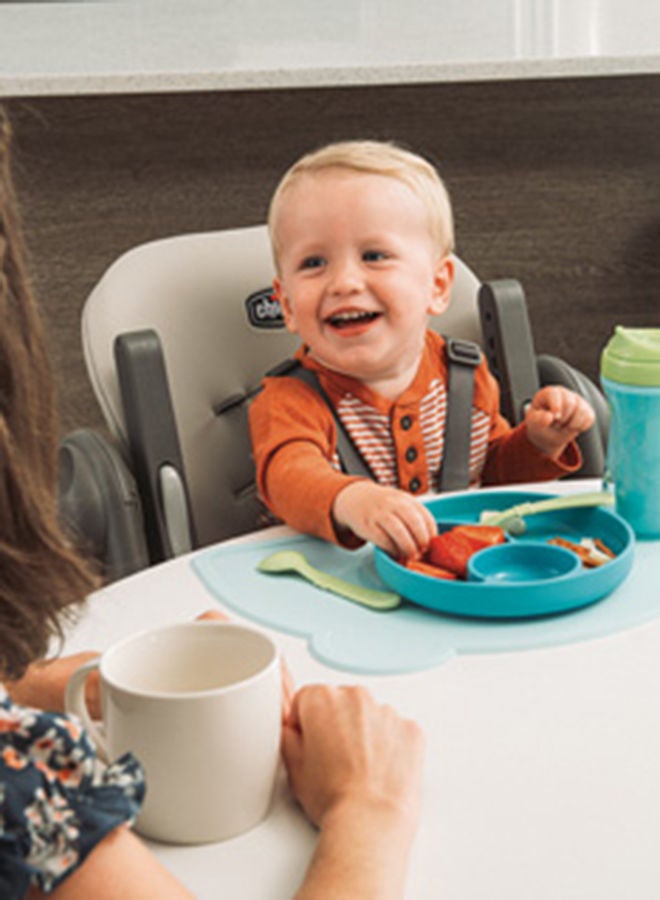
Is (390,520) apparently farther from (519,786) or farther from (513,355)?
(513,355)

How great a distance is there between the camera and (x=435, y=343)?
4.98ft

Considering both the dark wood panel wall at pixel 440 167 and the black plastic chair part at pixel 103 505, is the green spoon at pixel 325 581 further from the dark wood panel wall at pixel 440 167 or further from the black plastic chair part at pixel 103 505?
the dark wood panel wall at pixel 440 167

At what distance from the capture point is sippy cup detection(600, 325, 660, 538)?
1.01 metres

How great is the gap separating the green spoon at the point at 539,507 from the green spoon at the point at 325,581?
0.16 meters

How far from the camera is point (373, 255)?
1373mm

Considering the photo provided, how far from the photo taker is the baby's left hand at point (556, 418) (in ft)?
4.35

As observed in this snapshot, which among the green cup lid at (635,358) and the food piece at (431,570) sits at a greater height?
the green cup lid at (635,358)

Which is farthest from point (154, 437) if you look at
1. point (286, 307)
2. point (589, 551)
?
point (589, 551)

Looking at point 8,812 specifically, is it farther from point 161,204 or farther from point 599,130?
point 599,130

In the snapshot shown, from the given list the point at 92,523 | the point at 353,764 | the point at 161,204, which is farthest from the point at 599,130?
the point at 353,764

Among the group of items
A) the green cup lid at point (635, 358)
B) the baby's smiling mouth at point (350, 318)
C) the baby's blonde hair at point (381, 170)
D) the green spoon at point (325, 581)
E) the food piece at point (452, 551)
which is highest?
the baby's blonde hair at point (381, 170)

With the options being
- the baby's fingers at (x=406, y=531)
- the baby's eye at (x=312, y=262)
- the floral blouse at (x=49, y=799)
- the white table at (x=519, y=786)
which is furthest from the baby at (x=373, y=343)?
the floral blouse at (x=49, y=799)

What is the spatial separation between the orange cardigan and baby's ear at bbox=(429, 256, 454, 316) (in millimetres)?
50

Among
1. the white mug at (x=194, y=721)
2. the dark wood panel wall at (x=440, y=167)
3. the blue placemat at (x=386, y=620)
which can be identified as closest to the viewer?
the white mug at (x=194, y=721)
